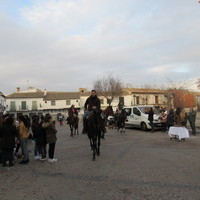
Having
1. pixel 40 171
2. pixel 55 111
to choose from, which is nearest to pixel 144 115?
pixel 40 171

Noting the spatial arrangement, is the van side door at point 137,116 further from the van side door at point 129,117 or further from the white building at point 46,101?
the white building at point 46,101

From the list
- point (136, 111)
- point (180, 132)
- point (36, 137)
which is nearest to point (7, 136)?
point (36, 137)

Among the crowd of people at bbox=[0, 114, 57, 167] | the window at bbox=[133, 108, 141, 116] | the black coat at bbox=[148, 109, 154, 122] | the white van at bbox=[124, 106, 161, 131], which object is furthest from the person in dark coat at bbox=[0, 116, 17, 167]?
the window at bbox=[133, 108, 141, 116]

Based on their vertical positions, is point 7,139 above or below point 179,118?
below

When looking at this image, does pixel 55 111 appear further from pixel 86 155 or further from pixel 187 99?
pixel 86 155

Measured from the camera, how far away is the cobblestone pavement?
190 inches

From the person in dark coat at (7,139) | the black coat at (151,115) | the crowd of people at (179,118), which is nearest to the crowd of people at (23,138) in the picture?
the person in dark coat at (7,139)

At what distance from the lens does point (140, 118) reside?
62.7ft

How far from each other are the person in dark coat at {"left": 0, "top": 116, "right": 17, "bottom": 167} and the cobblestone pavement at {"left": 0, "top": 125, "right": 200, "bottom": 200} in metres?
0.52

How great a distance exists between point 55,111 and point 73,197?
2413 inches

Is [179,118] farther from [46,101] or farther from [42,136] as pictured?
[46,101]

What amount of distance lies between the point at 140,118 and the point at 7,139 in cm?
1323

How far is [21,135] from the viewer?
27.2 ft

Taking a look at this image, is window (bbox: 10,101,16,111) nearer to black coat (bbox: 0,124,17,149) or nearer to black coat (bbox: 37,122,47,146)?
black coat (bbox: 37,122,47,146)
